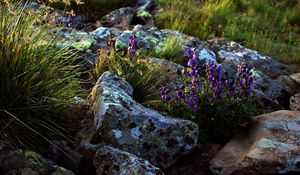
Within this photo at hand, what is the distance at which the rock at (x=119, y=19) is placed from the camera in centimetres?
819

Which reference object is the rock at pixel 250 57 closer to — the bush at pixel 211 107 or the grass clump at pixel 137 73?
the grass clump at pixel 137 73

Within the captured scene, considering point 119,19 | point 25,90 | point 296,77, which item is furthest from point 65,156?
point 119,19

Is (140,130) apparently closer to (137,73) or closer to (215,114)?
(215,114)

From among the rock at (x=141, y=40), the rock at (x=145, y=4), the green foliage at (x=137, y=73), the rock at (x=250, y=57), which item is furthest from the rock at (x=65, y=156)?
the rock at (x=145, y=4)

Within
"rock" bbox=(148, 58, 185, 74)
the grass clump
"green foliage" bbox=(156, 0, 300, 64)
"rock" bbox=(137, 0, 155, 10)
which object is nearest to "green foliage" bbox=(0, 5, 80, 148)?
the grass clump

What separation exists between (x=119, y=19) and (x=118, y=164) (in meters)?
5.06

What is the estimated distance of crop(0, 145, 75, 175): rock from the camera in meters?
3.45

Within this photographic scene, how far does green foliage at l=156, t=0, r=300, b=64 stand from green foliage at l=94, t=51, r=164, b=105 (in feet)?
9.35

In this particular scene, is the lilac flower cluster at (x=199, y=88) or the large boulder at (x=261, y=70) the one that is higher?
the lilac flower cluster at (x=199, y=88)

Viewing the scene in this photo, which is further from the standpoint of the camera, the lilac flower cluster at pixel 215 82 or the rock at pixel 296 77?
the rock at pixel 296 77

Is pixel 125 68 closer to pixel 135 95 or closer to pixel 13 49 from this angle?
pixel 135 95

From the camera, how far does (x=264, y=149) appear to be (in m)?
4.16

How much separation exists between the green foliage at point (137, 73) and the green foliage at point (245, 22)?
2851mm

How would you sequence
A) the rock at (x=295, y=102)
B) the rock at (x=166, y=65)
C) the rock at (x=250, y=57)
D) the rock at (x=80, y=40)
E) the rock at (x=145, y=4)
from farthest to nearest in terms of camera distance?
the rock at (x=145, y=4), the rock at (x=250, y=57), the rock at (x=80, y=40), the rock at (x=295, y=102), the rock at (x=166, y=65)
